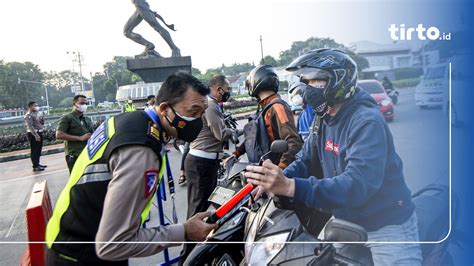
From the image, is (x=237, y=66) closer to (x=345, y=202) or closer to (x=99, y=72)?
(x=99, y=72)

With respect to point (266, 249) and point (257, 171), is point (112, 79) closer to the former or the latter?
point (257, 171)

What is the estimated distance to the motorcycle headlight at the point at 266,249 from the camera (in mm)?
1397

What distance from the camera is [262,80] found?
1.54m

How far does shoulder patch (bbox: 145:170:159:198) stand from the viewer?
109 cm

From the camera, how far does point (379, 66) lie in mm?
1297

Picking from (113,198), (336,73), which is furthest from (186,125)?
(336,73)

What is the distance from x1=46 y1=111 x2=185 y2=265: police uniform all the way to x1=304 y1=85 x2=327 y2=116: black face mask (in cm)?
57

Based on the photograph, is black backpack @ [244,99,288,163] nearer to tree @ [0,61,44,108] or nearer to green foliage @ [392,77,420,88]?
green foliage @ [392,77,420,88]

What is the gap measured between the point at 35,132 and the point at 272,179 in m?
1.04

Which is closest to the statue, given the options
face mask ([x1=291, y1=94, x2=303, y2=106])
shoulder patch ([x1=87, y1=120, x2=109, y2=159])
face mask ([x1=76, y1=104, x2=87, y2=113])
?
face mask ([x1=76, y1=104, x2=87, y2=113])

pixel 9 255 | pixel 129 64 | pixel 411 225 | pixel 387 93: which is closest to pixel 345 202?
pixel 411 225

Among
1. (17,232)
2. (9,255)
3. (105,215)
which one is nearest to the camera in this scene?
(105,215)

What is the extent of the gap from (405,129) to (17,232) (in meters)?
1.58

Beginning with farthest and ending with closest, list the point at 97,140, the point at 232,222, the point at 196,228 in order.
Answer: the point at 232,222 → the point at 196,228 → the point at 97,140
